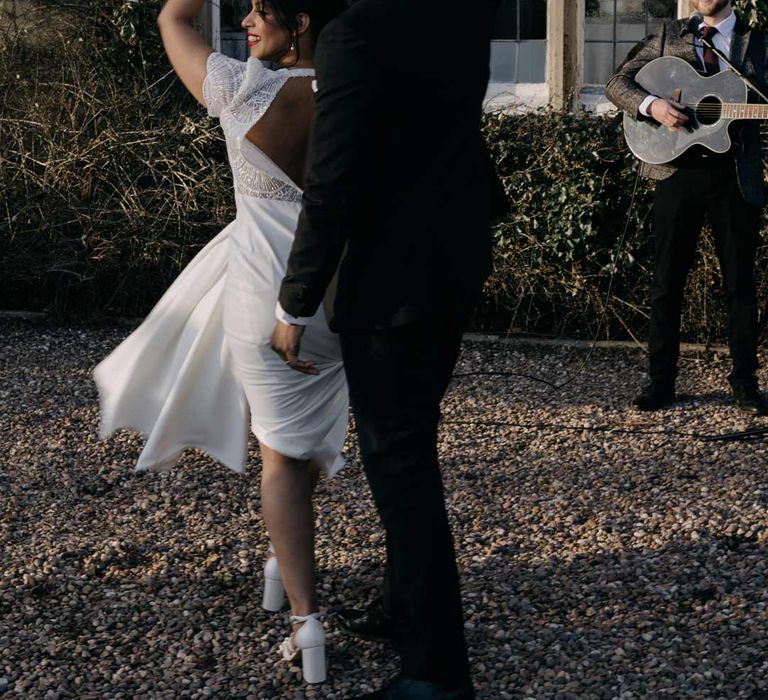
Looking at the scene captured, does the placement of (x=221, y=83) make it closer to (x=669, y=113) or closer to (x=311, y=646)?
(x=311, y=646)

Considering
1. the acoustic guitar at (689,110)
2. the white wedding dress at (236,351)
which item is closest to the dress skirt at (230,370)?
the white wedding dress at (236,351)

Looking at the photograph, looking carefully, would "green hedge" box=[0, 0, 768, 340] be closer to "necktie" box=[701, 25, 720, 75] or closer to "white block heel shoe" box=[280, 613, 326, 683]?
"necktie" box=[701, 25, 720, 75]

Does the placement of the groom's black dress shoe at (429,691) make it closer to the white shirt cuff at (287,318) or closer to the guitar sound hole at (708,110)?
the white shirt cuff at (287,318)

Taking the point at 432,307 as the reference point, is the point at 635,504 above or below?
below

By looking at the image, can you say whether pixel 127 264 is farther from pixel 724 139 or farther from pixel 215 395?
pixel 215 395

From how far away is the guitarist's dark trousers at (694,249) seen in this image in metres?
5.54

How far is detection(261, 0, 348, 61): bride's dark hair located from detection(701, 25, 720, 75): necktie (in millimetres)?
3029

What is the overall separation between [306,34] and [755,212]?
3.11 meters

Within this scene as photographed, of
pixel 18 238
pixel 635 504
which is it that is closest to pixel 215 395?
pixel 635 504

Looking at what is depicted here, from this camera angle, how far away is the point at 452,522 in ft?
14.2

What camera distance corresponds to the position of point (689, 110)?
5.59 metres

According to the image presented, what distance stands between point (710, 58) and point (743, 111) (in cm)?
34

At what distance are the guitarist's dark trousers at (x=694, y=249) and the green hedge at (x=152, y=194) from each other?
2.15ft

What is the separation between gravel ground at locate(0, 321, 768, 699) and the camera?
10.7ft
